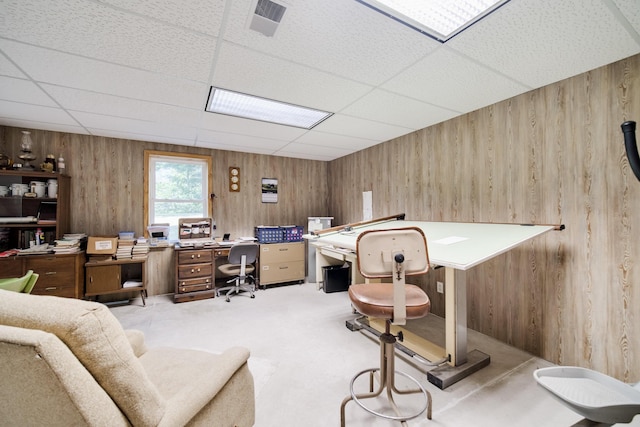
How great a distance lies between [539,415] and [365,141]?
343 centimetres

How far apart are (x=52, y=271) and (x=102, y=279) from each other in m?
0.48

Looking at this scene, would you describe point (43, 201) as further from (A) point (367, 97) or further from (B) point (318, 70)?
(A) point (367, 97)

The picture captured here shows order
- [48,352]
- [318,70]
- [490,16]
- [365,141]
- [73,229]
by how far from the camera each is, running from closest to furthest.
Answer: [48,352] < [490,16] < [318,70] < [73,229] < [365,141]

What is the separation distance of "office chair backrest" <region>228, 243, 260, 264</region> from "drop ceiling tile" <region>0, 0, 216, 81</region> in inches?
96.8

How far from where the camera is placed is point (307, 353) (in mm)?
2367

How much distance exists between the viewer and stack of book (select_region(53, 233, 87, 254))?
3115 millimetres

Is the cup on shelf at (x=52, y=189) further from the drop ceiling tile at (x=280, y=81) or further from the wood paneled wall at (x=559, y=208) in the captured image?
the wood paneled wall at (x=559, y=208)

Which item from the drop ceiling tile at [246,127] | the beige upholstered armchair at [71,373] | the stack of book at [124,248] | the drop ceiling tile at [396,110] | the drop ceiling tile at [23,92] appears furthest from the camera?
the stack of book at [124,248]

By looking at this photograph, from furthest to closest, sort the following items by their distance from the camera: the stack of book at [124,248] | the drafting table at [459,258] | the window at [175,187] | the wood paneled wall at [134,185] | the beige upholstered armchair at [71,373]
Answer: the window at [175,187] → the wood paneled wall at [134,185] → the stack of book at [124,248] → the drafting table at [459,258] → the beige upholstered armchair at [71,373]

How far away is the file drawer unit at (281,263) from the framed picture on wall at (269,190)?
966 millimetres

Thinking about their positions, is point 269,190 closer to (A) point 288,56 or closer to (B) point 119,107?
(B) point 119,107

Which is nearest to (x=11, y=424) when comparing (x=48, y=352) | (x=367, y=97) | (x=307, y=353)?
(x=48, y=352)

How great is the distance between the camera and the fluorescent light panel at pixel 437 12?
A: 138 cm

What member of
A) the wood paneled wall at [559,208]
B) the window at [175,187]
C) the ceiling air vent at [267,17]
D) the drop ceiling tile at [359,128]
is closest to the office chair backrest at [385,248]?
the ceiling air vent at [267,17]
